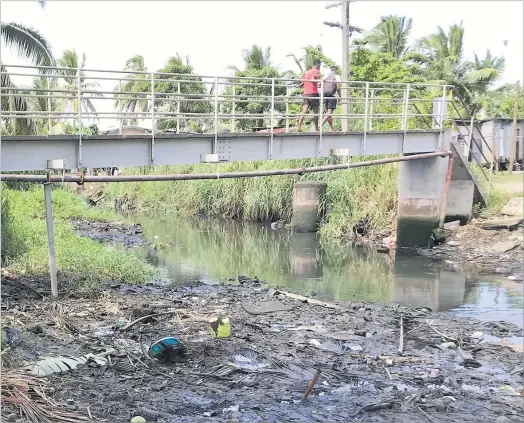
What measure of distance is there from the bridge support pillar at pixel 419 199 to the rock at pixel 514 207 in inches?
78.5

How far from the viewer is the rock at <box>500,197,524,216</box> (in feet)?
55.6

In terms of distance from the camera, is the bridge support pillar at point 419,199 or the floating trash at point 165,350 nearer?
the floating trash at point 165,350

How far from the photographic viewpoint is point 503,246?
51.8 feet

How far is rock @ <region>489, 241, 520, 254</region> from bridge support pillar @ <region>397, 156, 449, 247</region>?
1.96 meters

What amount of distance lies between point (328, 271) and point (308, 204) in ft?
19.9

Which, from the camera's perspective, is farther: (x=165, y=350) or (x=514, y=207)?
(x=514, y=207)

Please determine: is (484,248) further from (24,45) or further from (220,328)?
(24,45)

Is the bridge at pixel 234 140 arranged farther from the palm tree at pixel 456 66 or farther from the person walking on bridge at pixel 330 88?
the palm tree at pixel 456 66

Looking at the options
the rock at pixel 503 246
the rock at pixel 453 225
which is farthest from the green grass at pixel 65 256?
the rock at pixel 453 225

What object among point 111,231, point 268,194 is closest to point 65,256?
point 111,231

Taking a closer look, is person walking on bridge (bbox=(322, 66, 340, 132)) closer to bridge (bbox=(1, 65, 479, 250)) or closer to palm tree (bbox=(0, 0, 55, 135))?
bridge (bbox=(1, 65, 479, 250))

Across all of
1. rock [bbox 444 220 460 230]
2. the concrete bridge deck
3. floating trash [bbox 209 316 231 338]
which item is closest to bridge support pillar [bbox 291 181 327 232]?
rock [bbox 444 220 460 230]

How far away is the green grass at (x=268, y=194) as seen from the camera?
1948 cm

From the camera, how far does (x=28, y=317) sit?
25.6ft
